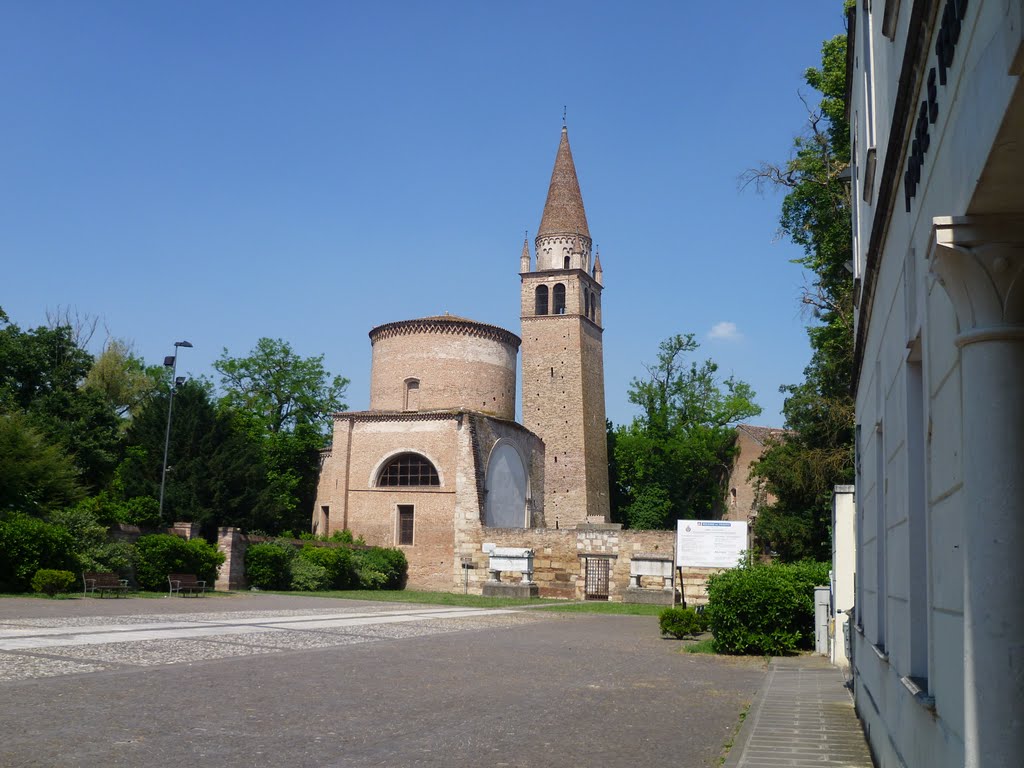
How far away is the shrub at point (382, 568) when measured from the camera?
35.4 meters

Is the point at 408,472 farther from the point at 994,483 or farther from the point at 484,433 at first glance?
the point at 994,483

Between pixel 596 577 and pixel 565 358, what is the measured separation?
18691mm

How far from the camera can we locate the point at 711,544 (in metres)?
22.0

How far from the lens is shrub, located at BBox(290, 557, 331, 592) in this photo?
3216cm

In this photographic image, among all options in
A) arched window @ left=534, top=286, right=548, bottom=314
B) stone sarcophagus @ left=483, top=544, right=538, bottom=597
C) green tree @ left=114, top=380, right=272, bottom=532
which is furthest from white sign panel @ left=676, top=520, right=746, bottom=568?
arched window @ left=534, top=286, right=548, bottom=314

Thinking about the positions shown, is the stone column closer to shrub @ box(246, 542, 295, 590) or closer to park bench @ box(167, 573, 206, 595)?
park bench @ box(167, 573, 206, 595)

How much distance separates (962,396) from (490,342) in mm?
41263

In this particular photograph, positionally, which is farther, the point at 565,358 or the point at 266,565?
the point at 565,358

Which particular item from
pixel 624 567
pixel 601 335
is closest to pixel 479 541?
pixel 624 567

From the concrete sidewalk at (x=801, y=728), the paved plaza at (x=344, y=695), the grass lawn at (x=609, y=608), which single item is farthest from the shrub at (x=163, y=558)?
the concrete sidewalk at (x=801, y=728)

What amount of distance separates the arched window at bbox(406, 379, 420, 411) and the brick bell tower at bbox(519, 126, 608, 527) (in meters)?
10.00

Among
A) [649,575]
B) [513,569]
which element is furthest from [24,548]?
[649,575]

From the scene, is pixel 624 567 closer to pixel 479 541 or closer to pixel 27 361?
pixel 479 541

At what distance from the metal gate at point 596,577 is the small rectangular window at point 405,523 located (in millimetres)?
7988
